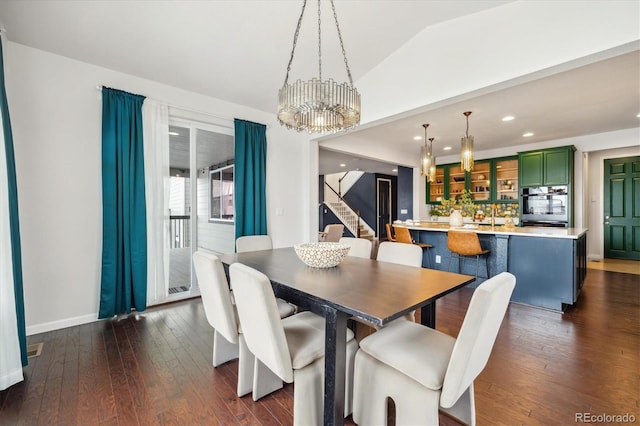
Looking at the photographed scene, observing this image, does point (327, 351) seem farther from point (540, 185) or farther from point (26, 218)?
point (540, 185)

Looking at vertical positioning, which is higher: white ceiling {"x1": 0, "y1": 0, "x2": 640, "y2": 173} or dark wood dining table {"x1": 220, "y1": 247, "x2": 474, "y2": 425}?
white ceiling {"x1": 0, "y1": 0, "x2": 640, "y2": 173}

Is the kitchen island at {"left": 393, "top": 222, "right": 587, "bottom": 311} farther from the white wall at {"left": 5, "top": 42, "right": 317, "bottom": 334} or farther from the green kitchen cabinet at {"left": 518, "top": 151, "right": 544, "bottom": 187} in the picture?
the white wall at {"left": 5, "top": 42, "right": 317, "bottom": 334}

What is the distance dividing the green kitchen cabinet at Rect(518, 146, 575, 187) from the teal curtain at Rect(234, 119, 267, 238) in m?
5.39

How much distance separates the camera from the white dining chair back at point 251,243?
299cm

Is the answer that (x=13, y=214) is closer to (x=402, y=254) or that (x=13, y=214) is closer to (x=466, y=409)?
(x=402, y=254)

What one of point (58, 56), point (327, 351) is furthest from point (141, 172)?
point (327, 351)

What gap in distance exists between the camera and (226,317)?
1.72 meters

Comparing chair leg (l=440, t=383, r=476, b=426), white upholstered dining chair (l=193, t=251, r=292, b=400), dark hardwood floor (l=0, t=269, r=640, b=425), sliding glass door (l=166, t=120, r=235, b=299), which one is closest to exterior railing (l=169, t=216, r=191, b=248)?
sliding glass door (l=166, t=120, r=235, b=299)

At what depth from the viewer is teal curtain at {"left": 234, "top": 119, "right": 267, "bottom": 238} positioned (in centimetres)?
392

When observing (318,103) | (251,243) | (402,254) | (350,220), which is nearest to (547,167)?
(402,254)

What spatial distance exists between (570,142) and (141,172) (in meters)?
7.67

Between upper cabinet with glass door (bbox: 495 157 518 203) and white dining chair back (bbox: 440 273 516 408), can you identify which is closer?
white dining chair back (bbox: 440 273 516 408)

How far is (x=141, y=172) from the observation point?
3.10 m

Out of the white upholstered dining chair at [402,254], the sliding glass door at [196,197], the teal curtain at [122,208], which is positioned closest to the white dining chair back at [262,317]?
the white upholstered dining chair at [402,254]
